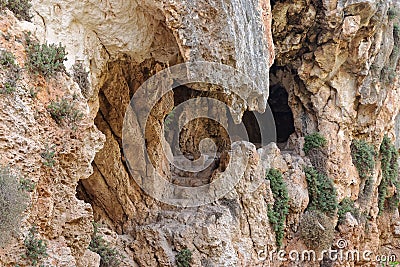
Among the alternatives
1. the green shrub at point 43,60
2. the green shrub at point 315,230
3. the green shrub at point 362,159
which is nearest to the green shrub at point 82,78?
the green shrub at point 43,60

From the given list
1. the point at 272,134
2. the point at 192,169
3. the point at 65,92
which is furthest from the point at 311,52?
the point at 65,92

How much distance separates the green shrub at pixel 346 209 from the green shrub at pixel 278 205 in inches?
102

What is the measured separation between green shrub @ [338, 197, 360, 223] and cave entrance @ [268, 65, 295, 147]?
3.53 m

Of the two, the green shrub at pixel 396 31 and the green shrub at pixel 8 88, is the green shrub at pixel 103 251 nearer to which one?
the green shrub at pixel 8 88

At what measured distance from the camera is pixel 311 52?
12.2 meters

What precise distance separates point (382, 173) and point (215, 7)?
474 inches

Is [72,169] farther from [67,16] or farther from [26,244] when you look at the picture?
[67,16]

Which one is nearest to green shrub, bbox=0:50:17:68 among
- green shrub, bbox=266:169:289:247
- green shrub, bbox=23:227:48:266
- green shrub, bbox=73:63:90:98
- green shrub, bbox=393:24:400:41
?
green shrub, bbox=73:63:90:98

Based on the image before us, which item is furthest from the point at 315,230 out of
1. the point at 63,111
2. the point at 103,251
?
the point at 63,111

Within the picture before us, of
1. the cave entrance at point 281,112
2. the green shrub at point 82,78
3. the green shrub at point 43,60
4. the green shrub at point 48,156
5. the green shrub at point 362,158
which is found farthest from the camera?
the cave entrance at point 281,112

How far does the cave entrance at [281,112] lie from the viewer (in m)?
15.4

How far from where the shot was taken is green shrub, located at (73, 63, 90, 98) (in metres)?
5.66

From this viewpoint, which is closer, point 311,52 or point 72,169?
point 72,169

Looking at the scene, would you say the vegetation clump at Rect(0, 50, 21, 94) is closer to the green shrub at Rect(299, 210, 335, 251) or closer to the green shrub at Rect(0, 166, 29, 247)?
the green shrub at Rect(0, 166, 29, 247)
